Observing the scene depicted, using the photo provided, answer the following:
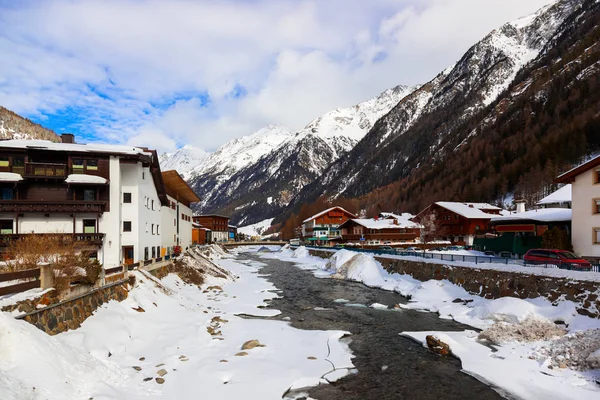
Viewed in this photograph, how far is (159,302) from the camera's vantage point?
24.6m

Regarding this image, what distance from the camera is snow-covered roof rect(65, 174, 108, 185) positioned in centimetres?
3425

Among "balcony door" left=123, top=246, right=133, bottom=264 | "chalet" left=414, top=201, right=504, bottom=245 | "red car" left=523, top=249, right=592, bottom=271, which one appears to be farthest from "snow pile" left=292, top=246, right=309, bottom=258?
"red car" left=523, top=249, right=592, bottom=271

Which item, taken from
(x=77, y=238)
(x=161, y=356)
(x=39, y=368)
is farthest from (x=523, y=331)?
(x=77, y=238)

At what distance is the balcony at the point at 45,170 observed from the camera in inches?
1352

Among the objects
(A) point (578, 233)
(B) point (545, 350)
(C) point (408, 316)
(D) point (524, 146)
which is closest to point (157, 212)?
(C) point (408, 316)

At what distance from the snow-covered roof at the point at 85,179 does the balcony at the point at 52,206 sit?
198 centimetres

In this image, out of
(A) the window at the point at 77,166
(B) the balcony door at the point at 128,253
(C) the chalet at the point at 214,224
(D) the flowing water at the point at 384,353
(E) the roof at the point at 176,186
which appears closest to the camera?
(D) the flowing water at the point at 384,353

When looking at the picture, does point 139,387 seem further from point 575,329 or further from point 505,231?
point 505,231

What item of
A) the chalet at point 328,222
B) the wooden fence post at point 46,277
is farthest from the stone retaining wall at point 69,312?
the chalet at point 328,222

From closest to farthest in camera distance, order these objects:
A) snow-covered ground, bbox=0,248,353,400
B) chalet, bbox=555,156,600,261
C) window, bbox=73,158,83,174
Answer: snow-covered ground, bbox=0,248,353,400, chalet, bbox=555,156,600,261, window, bbox=73,158,83,174

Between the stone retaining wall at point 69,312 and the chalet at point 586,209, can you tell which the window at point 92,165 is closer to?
the stone retaining wall at point 69,312

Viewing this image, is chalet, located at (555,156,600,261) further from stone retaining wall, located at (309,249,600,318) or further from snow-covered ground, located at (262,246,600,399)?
snow-covered ground, located at (262,246,600,399)

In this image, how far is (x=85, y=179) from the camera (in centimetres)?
3453

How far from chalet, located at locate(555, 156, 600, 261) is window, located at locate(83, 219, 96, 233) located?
4603 cm
